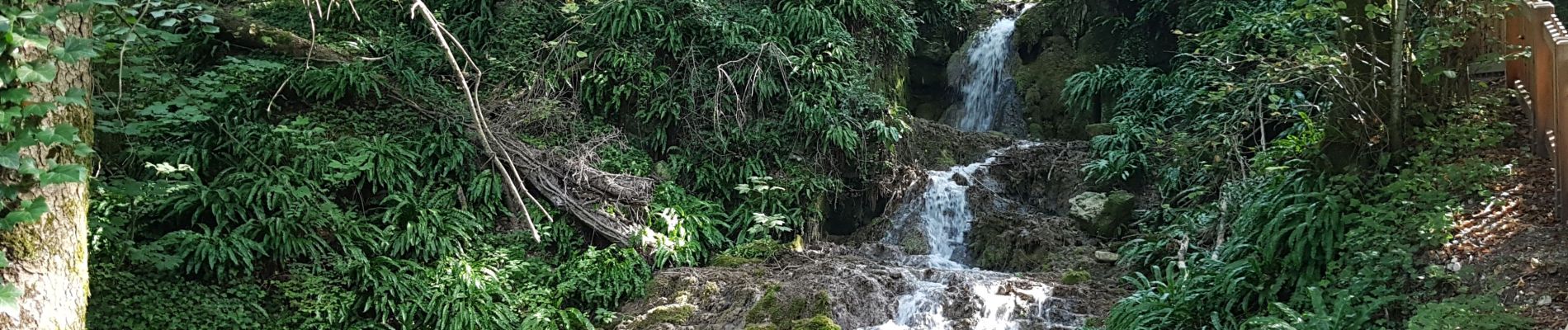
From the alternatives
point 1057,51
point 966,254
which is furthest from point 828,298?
point 1057,51

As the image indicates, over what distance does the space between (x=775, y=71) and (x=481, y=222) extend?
12.9 feet

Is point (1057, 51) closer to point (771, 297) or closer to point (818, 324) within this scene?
point (771, 297)

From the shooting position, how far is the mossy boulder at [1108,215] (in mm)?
10141

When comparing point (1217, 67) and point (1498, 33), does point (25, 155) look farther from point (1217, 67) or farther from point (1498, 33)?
point (1217, 67)

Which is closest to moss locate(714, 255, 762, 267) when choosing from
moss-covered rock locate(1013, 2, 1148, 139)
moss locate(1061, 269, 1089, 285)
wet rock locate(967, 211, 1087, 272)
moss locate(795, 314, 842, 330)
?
moss locate(795, 314, 842, 330)

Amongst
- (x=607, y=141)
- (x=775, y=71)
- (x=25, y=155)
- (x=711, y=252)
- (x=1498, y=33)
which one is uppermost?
(x=1498, y=33)

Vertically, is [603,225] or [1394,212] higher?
[1394,212]

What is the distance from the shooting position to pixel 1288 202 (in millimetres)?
6566

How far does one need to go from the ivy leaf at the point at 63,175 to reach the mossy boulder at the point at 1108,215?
8950mm

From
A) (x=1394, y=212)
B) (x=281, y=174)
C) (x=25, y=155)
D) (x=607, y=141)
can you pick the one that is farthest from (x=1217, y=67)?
(x=25, y=155)

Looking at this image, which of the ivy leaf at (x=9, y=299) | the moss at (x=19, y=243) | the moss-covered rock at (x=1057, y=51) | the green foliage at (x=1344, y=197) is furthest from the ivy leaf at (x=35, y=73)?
the moss-covered rock at (x=1057, y=51)

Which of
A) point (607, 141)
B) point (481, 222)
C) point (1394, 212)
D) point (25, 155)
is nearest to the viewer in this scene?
point (25, 155)

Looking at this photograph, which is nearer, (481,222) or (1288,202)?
(1288,202)

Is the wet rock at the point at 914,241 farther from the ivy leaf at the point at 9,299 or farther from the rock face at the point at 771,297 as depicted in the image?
the ivy leaf at the point at 9,299
